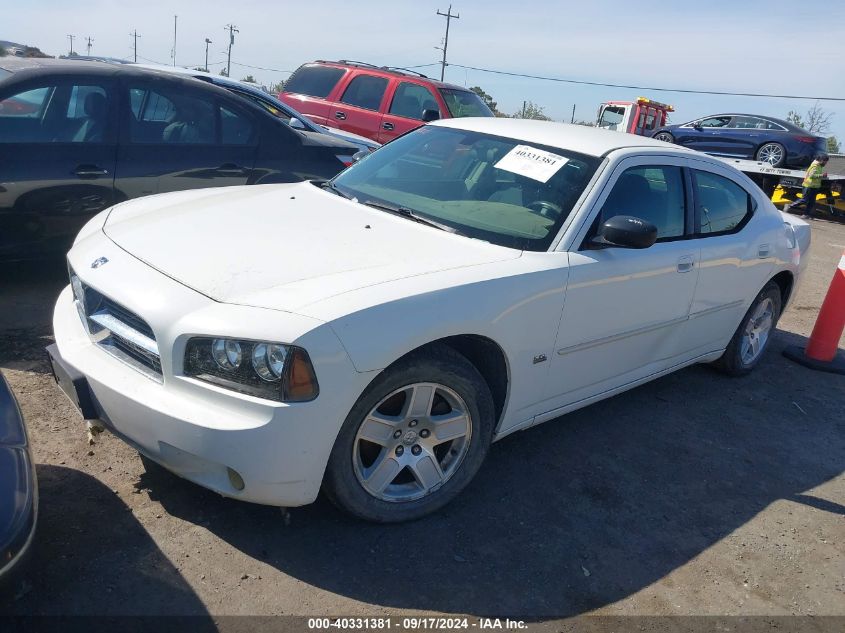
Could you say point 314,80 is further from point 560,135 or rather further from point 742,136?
point 742,136

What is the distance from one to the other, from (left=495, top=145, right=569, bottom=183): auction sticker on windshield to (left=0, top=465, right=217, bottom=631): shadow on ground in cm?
243

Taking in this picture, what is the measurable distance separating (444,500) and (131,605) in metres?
1.29

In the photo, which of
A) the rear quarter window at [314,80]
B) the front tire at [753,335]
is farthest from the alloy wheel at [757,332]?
the rear quarter window at [314,80]

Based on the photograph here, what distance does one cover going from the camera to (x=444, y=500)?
3143 mm

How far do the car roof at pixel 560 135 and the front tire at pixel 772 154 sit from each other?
48.8 feet

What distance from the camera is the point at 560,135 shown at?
4.06 metres

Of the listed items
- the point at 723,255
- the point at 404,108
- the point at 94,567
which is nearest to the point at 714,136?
the point at 404,108

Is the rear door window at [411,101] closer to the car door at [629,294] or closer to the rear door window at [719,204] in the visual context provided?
the rear door window at [719,204]

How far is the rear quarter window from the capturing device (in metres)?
11.7

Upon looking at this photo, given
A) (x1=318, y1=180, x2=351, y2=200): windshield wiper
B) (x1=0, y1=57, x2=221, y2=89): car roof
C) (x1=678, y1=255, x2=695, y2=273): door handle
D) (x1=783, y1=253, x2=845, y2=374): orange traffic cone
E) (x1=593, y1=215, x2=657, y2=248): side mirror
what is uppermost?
(x1=0, y1=57, x2=221, y2=89): car roof

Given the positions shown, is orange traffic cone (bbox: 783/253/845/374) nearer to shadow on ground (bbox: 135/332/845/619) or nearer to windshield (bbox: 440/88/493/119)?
shadow on ground (bbox: 135/332/845/619)

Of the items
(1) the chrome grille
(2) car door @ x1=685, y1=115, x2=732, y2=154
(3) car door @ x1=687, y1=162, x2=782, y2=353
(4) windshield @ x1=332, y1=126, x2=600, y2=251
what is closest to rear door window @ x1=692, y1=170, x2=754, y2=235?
(3) car door @ x1=687, y1=162, x2=782, y2=353

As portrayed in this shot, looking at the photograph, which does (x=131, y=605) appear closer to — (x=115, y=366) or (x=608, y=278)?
(x=115, y=366)

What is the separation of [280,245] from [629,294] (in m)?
1.76
